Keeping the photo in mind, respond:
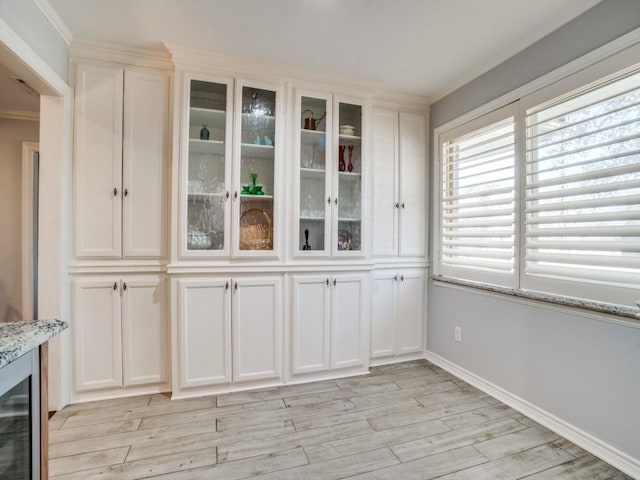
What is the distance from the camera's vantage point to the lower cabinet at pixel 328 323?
8.54 ft

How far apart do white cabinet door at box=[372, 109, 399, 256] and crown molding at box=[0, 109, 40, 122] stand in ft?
10.9

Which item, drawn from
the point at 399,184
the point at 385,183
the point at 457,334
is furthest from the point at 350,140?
the point at 457,334

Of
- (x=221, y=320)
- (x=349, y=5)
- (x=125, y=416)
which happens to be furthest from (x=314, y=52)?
(x=125, y=416)

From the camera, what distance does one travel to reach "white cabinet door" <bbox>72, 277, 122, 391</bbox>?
226cm

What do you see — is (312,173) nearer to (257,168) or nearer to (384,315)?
(257,168)

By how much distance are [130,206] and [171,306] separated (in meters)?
0.80

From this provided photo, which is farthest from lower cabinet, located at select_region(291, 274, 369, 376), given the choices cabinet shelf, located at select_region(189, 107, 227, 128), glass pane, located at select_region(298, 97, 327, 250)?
cabinet shelf, located at select_region(189, 107, 227, 128)

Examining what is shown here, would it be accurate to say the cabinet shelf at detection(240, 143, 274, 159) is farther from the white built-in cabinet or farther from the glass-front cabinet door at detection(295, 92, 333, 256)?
the white built-in cabinet

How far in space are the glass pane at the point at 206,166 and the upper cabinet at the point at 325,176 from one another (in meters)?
0.59

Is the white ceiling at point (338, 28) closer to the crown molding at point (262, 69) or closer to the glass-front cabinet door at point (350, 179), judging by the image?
the crown molding at point (262, 69)

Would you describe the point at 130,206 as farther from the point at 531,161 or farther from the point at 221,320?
the point at 531,161

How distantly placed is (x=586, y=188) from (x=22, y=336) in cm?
267

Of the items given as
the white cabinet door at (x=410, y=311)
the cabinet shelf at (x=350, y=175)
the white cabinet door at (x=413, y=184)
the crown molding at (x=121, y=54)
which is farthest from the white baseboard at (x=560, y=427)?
the crown molding at (x=121, y=54)

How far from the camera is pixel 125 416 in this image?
211 cm
